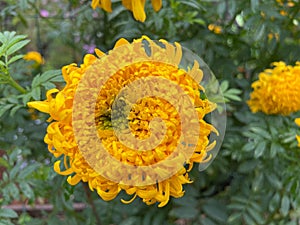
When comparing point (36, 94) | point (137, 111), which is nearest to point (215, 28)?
point (36, 94)

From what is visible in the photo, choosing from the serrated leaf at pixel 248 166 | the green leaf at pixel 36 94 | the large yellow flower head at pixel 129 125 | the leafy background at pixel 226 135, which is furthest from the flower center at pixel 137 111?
the serrated leaf at pixel 248 166

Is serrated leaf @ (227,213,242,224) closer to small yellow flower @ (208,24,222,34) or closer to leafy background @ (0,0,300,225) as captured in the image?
leafy background @ (0,0,300,225)

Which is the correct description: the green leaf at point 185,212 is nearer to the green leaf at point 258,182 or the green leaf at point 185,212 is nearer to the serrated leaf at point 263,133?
the green leaf at point 258,182

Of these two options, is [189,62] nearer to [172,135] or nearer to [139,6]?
[139,6]

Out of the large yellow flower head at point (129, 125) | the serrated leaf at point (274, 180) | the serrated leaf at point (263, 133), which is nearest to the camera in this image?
the large yellow flower head at point (129, 125)

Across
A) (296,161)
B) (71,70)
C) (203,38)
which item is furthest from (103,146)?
(203,38)
